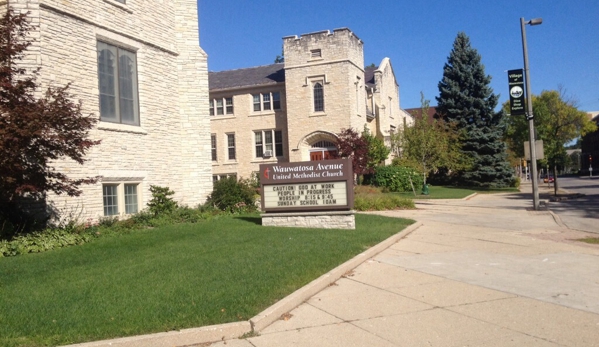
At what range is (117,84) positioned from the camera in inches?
603

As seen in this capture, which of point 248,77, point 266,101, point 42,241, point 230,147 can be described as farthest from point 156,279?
point 248,77

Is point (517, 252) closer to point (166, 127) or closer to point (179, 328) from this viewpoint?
point (179, 328)

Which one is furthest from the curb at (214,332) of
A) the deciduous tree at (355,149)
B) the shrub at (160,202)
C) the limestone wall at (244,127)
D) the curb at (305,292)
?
the limestone wall at (244,127)

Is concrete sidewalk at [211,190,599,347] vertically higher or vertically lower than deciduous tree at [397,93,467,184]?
lower

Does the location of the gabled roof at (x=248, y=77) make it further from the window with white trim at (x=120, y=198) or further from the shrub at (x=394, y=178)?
the window with white trim at (x=120, y=198)

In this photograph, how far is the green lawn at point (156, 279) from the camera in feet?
18.4

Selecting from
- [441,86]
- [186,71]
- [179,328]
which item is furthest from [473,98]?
[179,328]

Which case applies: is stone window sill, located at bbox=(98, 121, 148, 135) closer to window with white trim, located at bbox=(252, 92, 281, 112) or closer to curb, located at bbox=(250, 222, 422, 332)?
curb, located at bbox=(250, 222, 422, 332)

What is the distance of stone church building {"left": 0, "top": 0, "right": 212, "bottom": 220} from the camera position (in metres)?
13.4

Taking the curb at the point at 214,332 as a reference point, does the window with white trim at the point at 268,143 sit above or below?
above

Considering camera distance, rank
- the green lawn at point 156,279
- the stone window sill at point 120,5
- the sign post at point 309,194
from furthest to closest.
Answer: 1. the stone window sill at point 120,5
2. the sign post at point 309,194
3. the green lawn at point 156,279

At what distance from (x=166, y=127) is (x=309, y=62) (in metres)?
18.9

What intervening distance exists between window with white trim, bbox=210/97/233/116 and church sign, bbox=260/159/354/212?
25.1 metres

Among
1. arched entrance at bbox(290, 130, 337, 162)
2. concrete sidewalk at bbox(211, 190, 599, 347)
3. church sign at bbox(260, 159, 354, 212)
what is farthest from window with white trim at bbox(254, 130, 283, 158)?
concrete sidewalk at bbox(211, 190, 599, 347)
